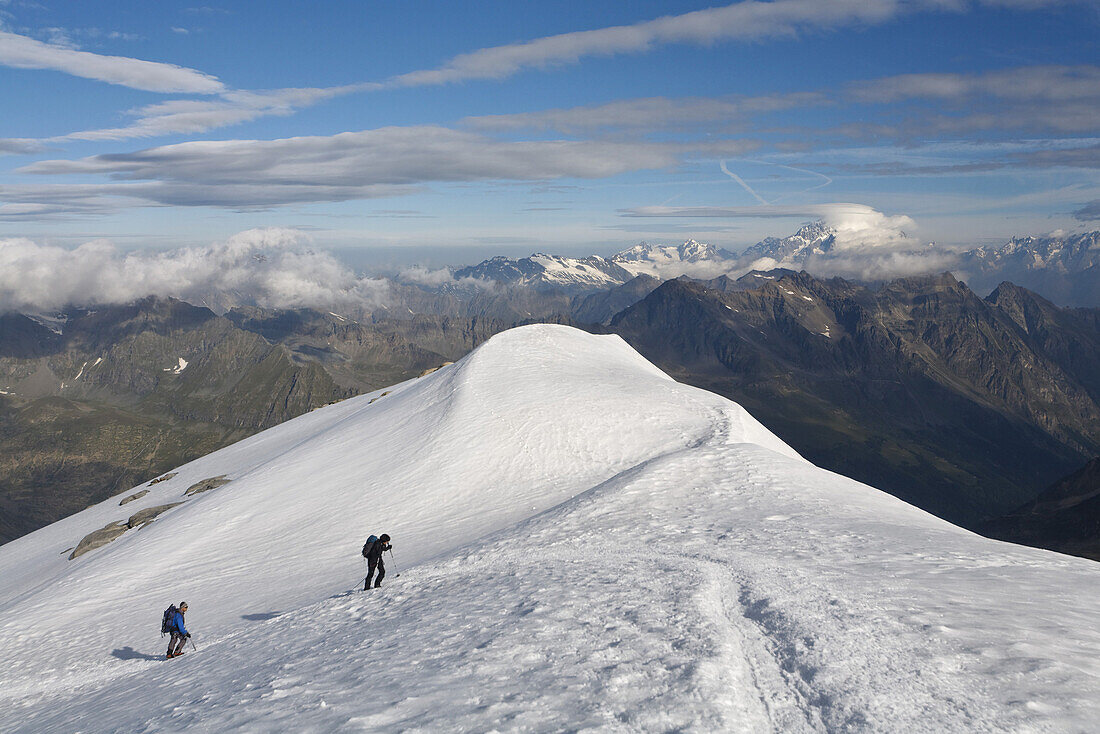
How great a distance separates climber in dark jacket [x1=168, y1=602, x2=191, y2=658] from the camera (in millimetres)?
21778

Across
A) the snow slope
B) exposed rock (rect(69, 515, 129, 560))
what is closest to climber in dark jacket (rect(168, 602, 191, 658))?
the snow slope

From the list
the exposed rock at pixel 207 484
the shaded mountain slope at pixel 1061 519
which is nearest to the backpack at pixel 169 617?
the exposed rock at pixel 207 484

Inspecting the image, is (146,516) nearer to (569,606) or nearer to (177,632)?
(177,632)

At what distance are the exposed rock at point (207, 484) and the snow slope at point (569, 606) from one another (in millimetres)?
13233

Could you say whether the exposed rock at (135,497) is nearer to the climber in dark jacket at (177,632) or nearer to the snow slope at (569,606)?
the snow slope at (569,606)

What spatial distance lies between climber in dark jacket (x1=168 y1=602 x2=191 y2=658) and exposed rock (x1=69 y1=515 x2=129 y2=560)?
1445 inches

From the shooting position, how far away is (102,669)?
73.3 ft

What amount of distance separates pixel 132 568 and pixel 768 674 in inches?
1535

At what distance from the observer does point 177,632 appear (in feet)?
72.0

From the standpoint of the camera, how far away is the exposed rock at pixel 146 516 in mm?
53438

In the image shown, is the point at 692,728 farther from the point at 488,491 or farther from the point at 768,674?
the point at 488,491

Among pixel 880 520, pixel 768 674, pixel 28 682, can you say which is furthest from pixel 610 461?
pixel 28 682

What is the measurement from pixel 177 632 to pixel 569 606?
615 inches

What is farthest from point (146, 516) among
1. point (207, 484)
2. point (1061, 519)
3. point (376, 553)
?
point (1061, 519)
